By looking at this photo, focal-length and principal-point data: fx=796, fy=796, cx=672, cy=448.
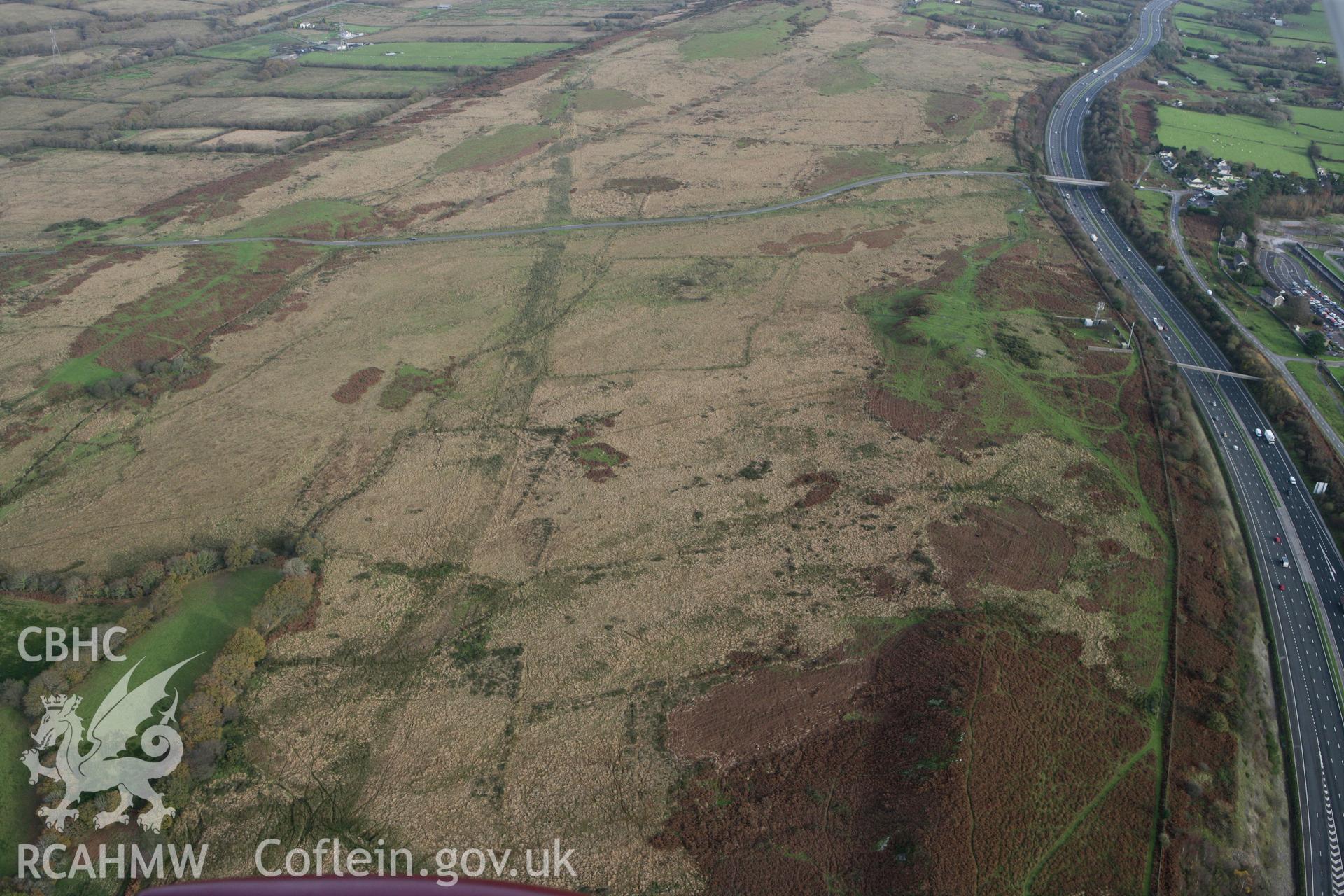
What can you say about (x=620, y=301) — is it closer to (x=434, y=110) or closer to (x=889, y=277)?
(x=889, y=277)

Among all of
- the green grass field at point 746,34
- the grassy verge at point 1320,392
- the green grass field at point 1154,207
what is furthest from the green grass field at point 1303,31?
the grassy verge at point 1320,392

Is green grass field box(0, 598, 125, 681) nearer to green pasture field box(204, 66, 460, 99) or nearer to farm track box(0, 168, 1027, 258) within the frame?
farm track box(0, 168, 1027, 258)

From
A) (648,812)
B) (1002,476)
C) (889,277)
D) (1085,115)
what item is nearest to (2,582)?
(648,812)

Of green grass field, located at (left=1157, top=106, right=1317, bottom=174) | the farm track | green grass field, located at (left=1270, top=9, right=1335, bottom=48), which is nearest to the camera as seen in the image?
the farm track

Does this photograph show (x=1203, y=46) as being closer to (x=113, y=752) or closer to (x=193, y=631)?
(x=193, y=631)

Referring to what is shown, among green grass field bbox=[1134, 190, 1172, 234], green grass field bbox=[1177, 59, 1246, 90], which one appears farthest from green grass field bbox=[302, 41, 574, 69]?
green grass field bbox=[1177, 59, 1246, 90]
